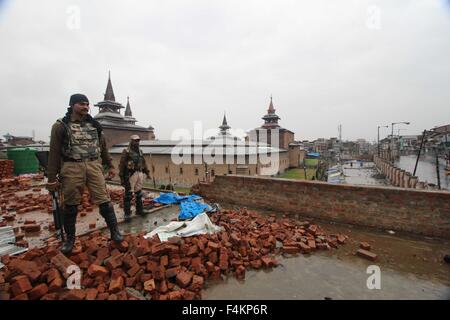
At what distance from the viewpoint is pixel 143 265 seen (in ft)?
9.33

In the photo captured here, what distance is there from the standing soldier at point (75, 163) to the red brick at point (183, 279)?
3.98 ft

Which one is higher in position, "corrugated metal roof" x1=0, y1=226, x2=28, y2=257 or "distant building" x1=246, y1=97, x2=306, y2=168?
"distant building" x1=246, y1=97, x2=306, y2=168

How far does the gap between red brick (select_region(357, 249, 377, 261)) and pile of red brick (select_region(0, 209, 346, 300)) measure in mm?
425

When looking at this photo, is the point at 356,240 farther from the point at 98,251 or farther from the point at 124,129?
the point at 124,129

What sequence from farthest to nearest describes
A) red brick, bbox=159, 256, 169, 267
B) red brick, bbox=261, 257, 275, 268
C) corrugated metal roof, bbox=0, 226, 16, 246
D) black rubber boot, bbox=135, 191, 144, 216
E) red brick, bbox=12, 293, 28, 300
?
black rubber boot, bbox=135, 191, 144, 216
corrugated metal roof, bbox=0, 226, 16, 246
red brick, bbox=261, 257, 275, 268
red brick, bbox=159, 256, 169, 267
red brick, bbox=12, 293, 28, 300

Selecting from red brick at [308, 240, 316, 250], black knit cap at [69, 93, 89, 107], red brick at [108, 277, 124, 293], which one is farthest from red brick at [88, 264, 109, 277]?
red brick at [308, 240, 316, 250]

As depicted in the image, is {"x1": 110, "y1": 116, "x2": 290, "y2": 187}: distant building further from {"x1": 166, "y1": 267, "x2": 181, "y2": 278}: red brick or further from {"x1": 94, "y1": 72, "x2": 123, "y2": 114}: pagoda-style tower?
{"x1": 166, "y1": 267, "x2": 181, "y2": 278}: red brick

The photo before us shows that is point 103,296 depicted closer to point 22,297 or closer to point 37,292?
point 37,292

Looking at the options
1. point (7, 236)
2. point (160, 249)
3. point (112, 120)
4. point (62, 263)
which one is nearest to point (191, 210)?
point (160, 249)

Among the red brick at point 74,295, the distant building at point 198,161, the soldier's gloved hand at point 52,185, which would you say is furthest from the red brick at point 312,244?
the distant building at point 198,161

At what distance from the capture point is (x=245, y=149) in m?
28.7

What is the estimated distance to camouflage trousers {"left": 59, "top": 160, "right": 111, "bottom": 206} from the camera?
2975mm

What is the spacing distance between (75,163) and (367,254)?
472 centimetres
